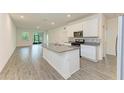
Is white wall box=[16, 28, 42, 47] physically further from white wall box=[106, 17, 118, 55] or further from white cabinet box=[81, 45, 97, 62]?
white wall box=[106, 17, 118, 55]

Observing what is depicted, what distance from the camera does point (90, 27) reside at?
179 inches

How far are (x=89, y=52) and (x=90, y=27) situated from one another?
116cm

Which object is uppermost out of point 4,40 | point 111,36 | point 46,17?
point 46,17

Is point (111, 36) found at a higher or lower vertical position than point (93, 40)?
higher

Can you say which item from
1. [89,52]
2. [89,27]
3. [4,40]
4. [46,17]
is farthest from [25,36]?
[89,52]

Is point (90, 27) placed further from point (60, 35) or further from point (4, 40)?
point (60, 35)

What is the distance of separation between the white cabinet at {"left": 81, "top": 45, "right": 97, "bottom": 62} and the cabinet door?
65cm

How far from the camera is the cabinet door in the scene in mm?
4296

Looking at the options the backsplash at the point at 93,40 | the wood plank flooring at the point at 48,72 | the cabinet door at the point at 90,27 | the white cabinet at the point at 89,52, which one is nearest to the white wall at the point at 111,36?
the backsplash at the point at 93,40

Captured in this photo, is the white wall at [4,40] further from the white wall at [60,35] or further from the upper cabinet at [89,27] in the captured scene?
the white wall at [60,35]
